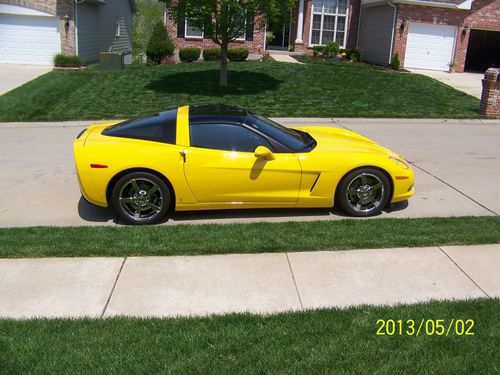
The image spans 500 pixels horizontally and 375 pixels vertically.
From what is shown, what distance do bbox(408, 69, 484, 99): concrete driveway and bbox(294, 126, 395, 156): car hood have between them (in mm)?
13203

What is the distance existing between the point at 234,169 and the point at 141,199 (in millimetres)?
1147

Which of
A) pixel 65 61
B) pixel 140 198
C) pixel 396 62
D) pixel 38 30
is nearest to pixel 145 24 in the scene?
pixel 38 30

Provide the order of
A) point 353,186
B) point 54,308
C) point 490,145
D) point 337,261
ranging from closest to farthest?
point 54,308 < point 337,261 < point 353,186 < point 490,145

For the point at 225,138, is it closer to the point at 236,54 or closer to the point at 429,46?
the point at 236,54

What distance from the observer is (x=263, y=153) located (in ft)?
19.5

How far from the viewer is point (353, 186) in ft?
21.1

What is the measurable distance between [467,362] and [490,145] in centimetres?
875

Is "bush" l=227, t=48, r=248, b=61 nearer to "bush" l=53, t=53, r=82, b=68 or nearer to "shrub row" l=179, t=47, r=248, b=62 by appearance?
"shrub row" l=179, t=47, r=248, b=62

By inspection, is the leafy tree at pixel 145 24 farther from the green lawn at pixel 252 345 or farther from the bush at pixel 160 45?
the green lawn at pixel 252 345

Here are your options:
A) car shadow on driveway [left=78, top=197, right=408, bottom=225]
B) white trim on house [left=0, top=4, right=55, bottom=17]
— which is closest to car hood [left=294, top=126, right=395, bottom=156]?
car shadow on driveway [left=78, top=197, right=408, bottom=225]

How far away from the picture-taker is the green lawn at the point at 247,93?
14703 millimetres

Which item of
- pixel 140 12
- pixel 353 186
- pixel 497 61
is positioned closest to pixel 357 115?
pixel 353 186

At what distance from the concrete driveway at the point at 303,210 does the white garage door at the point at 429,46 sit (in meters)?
12.4

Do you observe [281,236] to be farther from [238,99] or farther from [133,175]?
[238,99]
